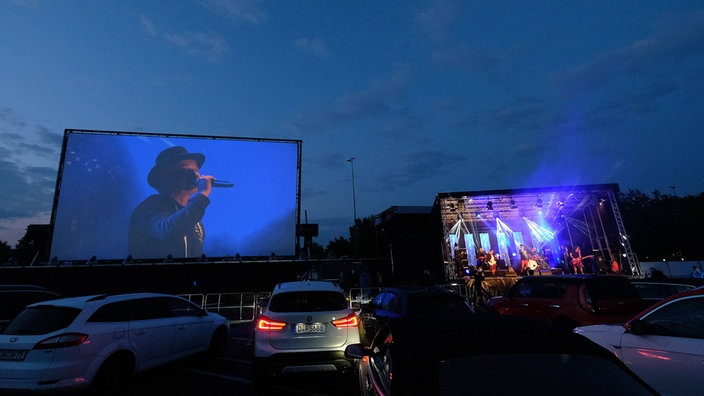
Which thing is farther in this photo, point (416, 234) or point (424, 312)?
point (416, 234)

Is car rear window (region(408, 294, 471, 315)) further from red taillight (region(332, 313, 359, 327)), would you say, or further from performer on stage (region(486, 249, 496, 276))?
performer on stage (region(486, 249, 496, 276))

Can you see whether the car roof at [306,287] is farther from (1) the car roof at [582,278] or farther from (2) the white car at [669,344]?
(1) the car roof at [582,278]

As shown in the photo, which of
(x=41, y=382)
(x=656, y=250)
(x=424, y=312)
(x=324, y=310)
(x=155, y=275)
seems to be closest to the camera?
(x=41, y=382)

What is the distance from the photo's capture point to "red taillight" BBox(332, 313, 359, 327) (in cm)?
515

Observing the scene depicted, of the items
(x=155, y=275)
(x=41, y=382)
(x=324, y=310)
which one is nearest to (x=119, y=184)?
(x=155, y=275)

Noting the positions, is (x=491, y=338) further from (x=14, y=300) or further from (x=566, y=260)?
(x=566, y=260)

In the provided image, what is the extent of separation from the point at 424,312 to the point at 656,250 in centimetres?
5402

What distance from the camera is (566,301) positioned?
6750 mm

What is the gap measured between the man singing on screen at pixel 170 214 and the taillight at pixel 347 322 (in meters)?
14.7

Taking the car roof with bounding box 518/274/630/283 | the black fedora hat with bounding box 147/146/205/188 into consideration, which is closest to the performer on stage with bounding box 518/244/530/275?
the car roof with bounding box 518/274/630/283

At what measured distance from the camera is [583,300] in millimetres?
Answer: 6410

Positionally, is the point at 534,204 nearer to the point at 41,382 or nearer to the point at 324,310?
the point at 324,310

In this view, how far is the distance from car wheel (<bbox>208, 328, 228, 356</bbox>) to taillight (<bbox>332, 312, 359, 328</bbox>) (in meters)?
3.79

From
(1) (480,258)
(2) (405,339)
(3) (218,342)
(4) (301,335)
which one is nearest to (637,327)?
(2) (405,339)
